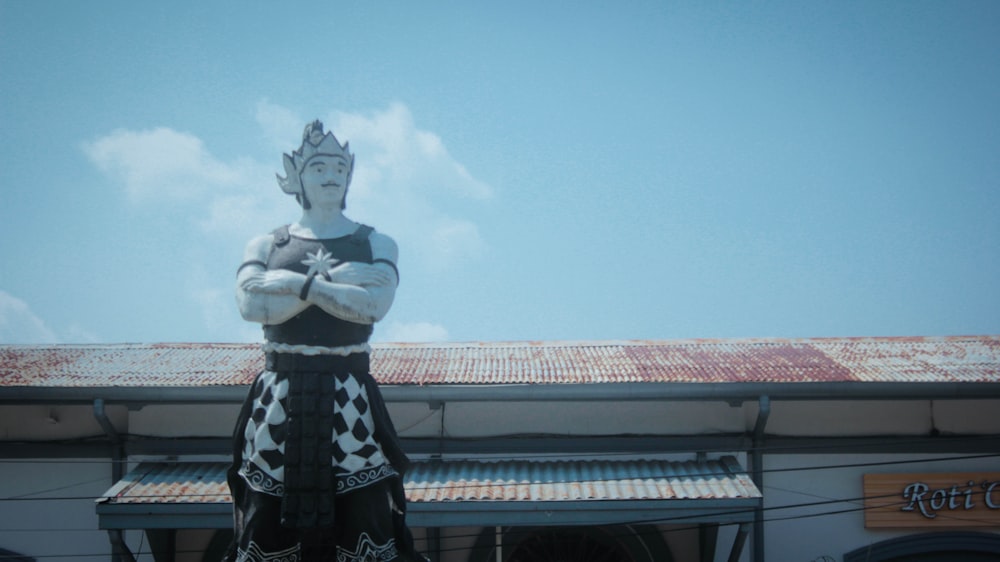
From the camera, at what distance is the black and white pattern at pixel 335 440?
5719mm

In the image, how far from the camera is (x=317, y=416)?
5734 mm

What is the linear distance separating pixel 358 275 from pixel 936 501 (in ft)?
28.8

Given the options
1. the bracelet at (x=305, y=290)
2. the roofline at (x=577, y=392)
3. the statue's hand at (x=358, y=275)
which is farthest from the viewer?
the roofline at (x=577, y=392)

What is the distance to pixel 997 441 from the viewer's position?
11.9 metres

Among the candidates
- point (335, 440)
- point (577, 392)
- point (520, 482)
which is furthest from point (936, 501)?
point (335, 440)

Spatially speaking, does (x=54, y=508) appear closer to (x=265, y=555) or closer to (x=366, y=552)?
(x=265, y=555)

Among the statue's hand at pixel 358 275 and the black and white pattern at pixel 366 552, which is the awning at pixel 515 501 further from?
the statue's hand at pixel 358 275

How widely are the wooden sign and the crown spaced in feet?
27.3

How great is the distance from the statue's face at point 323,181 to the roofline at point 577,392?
17.5 ft

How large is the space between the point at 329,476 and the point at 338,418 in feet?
1.18

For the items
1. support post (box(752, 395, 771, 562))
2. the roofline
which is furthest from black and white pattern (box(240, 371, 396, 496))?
support post (box(752, 395, 771, 562))

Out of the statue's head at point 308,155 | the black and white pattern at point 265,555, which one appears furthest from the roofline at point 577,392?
the black and white pattern at point 265,555

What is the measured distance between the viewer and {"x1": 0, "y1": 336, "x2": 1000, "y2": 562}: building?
11.5 meters

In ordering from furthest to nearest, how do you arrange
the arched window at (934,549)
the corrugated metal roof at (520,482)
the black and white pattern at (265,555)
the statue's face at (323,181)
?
the arched window at (934,549) < the corrugated metal roof at (520,482) < the statue's face at (323,181) < the black and white pattern at (265,555)
